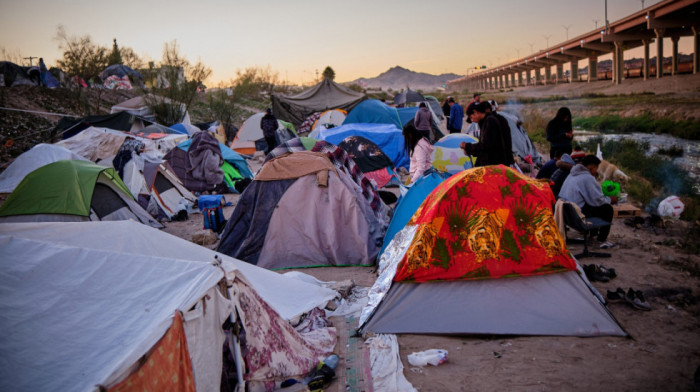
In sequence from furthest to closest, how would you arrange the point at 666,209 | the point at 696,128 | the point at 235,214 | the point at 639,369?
the point at 696,128
the point at 666,209
the point at 235,214
the point at 639,369

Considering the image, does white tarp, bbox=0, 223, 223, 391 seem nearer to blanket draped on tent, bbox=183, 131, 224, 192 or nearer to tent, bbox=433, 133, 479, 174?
tent, bbox=433, 133, 479, 174

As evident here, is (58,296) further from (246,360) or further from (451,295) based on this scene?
(451,295)

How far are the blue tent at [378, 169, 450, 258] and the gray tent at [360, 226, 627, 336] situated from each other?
1.45 meters

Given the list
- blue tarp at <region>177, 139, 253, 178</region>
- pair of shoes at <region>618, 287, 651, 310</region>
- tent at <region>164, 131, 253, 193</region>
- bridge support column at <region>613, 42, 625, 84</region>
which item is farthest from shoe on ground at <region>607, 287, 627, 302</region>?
bridge support column at <region>613, 42, 625, 84</region>

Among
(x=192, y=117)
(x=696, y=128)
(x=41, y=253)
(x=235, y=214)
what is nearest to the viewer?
(x=41, y=253)

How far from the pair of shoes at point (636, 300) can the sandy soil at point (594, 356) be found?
0.06 meters

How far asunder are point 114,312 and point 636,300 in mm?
4813

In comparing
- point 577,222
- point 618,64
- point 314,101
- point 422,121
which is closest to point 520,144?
point 422,121

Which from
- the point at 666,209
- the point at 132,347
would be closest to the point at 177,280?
the point at 132,347

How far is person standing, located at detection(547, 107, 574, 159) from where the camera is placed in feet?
28.8

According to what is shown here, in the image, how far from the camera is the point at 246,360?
3.36 meters

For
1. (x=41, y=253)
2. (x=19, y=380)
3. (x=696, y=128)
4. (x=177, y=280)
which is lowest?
(x=696, y=128)

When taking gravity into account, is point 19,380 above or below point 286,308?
above

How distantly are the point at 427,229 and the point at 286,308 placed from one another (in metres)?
1.60
